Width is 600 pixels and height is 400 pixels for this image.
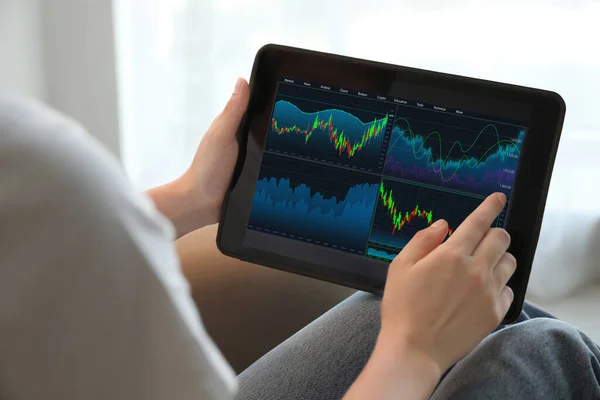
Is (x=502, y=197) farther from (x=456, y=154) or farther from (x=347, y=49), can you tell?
(x=347, y=49)

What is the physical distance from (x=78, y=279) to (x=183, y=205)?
0.58 meters

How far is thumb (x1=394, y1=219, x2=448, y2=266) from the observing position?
690 millimetres

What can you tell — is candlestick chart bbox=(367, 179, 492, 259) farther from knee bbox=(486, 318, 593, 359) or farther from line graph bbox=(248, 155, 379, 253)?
knee bbox=(486, 318, 593, 359)

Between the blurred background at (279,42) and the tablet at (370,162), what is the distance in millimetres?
584

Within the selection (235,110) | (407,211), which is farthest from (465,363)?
(235,110)

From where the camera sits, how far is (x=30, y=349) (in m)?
0.36

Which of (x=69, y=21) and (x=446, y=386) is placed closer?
(x=446, y=386)

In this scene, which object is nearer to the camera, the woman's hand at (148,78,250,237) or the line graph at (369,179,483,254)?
the line graph at (369,179,483,254)

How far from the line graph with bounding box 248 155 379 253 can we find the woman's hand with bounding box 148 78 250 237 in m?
0.06

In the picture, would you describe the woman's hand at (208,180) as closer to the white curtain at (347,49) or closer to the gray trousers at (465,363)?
the gray trousers at (465,363)

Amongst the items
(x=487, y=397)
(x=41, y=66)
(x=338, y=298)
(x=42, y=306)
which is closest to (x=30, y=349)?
(x=42, y=306)

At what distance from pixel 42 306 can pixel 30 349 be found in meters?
0.02

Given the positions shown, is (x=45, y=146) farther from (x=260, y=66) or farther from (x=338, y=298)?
(x=338, y=298)

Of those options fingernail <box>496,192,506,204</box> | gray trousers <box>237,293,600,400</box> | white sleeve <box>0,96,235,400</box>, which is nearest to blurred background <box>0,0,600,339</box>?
gray trousers <box>237,293,600,400</box>
